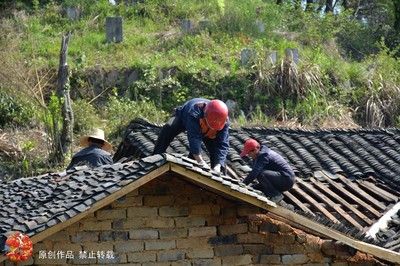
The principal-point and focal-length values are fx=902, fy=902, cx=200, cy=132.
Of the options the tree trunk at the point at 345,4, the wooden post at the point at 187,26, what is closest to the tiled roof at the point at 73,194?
the wooden post at the point at 187,26

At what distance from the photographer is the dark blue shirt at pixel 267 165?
10.7m

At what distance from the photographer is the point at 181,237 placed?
9.35 meters

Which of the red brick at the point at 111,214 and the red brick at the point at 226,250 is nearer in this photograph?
the red brick at the point at 111,214

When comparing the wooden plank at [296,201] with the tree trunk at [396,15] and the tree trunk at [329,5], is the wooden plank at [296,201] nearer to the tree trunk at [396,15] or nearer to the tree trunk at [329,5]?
the tree trunk at [396,15]

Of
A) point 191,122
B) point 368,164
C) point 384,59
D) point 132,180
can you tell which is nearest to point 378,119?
point 384,59

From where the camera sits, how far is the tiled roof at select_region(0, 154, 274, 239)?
339 inches

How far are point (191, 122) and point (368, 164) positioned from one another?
368 cm

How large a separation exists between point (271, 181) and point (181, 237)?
1.82m

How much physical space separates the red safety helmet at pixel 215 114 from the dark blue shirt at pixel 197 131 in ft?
0.51

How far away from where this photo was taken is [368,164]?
12977 mm

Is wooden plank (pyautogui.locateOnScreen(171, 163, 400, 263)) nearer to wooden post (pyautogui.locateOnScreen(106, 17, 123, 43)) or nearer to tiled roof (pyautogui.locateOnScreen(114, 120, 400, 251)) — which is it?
tiled roof (pyautogui.locateOnScreen(114, 120, 400, 251))

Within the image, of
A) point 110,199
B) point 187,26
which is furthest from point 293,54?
point 110,199

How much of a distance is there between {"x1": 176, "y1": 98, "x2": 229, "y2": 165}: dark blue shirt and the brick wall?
0.96 m

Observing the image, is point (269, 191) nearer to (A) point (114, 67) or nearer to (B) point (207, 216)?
(B) point (207, 216)
